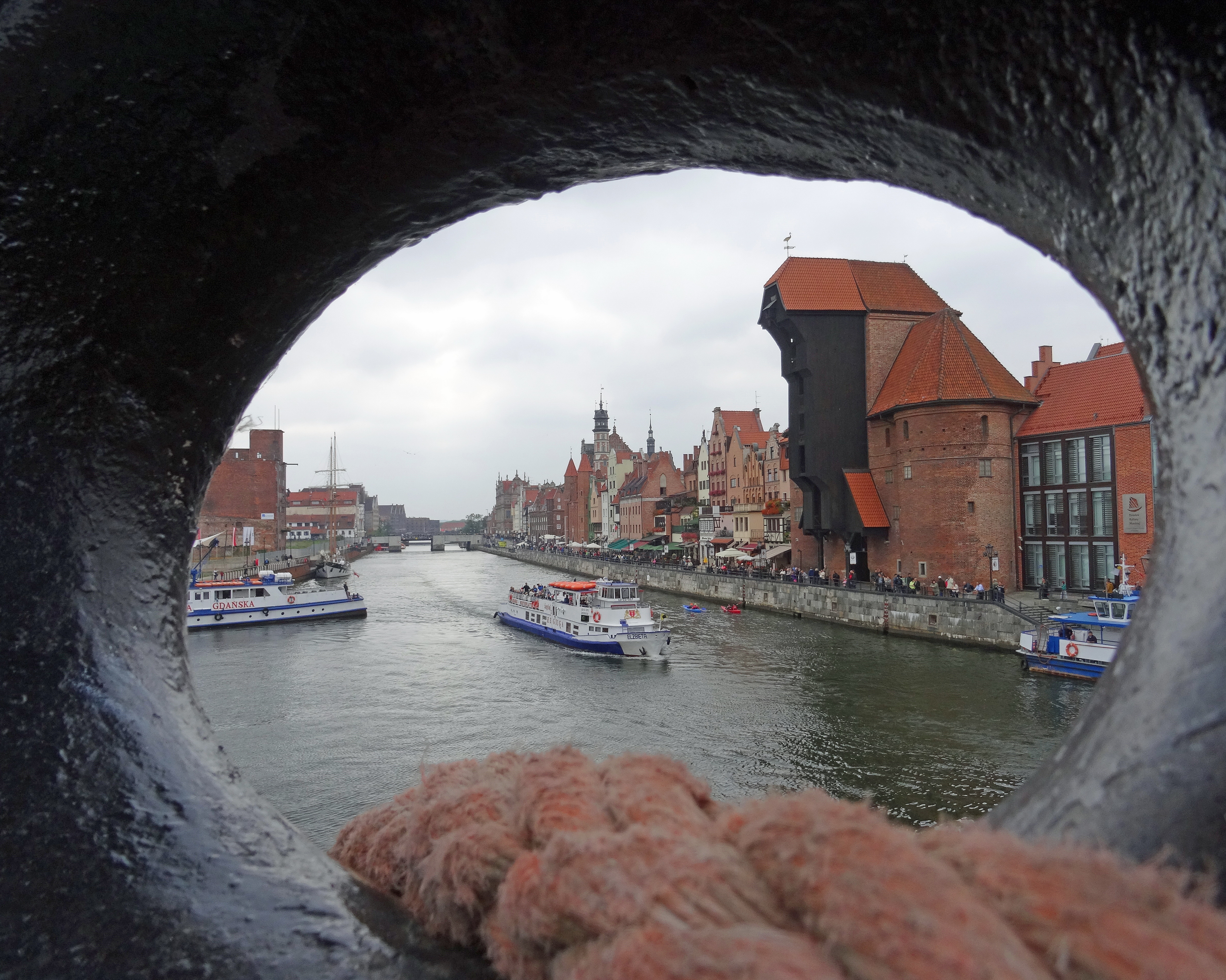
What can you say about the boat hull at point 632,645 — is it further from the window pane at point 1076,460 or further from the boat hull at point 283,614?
the window pane at point 1076,460

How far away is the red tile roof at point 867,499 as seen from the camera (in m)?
31.3

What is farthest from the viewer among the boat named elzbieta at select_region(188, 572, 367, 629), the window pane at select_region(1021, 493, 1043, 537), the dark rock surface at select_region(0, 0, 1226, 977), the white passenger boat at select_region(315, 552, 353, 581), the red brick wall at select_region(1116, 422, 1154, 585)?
the white passenger boat at select_region(315, 552, 353, 581)

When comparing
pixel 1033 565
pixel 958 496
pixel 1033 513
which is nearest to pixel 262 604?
pixel 958 496

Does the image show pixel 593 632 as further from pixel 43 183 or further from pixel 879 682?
pixel 43 183

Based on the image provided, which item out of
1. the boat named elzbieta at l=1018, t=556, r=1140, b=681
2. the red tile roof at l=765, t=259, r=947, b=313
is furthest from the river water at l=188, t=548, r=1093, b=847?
the red tile roof at l=765, t=259, r=947, b=313

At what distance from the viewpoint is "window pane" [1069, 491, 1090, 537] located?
2647 cm

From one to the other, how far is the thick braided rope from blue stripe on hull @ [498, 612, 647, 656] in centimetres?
2484

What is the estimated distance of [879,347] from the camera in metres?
32.9

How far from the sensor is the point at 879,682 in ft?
66.6

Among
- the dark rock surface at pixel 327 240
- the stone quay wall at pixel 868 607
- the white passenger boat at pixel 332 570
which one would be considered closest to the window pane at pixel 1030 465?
the stone quay wall at pixel 868 607

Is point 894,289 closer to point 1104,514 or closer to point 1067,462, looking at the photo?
point 1067,462

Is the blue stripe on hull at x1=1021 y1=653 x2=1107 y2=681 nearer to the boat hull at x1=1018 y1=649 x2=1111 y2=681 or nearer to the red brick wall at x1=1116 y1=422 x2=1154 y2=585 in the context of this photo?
the boat hull at x1=1018 y1=649 x2=1111 y2=681

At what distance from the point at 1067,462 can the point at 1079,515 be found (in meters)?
2.03

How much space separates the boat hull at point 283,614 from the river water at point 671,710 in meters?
2.31
